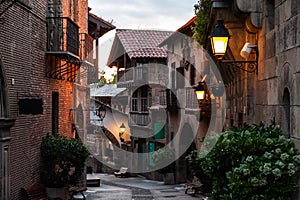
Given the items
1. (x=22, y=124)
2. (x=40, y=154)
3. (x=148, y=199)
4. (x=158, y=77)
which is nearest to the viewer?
(x=22, y=124)

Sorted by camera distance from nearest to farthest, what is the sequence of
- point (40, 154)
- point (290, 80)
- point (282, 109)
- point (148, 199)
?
point (290, 80) < point (282, 109) < point (40, 154) < point (148, 199)

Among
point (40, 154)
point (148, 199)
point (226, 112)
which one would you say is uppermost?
point (226, 112)

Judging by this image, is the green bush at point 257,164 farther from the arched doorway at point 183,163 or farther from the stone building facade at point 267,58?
the arched doorway at point 183,163

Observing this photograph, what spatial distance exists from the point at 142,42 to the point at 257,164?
108 ft

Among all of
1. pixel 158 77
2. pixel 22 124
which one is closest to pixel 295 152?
pixel 22 124

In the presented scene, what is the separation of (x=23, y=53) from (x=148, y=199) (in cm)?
897

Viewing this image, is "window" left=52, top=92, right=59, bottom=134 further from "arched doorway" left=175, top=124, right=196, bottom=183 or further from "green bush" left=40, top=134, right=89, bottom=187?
"arched doorway" left=175, top=124, right=196, bottom=183

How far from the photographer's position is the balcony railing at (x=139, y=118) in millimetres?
35281

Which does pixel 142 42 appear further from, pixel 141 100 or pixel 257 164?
pixel 257 164

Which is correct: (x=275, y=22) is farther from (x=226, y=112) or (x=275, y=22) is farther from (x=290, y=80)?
(x=226, y=112)

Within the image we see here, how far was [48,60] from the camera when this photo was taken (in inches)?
621

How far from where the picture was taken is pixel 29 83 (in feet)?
44.9

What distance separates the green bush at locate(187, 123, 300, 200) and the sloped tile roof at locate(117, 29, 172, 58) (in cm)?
2777

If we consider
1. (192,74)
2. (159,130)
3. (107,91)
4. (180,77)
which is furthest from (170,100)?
(107,91)
